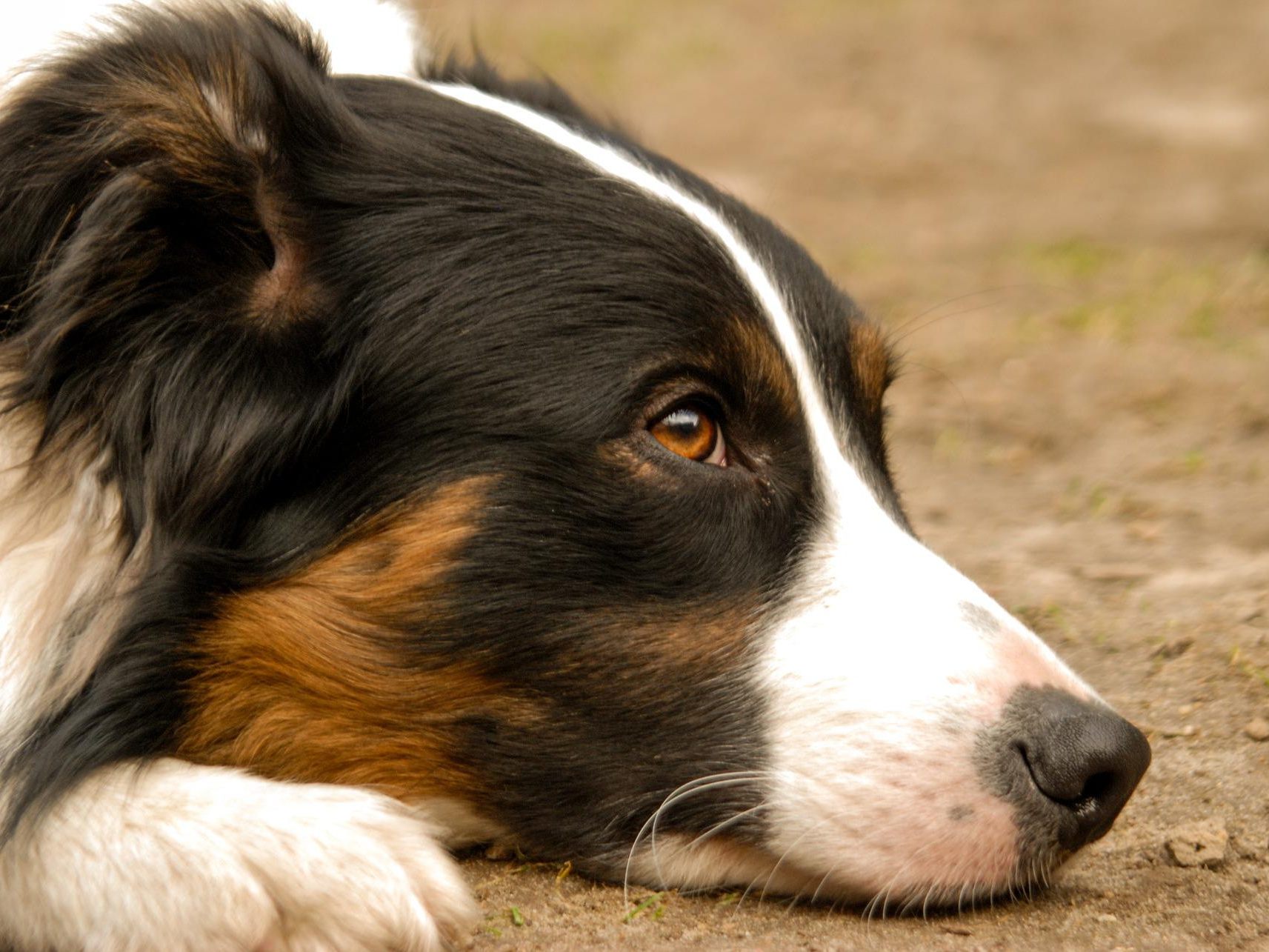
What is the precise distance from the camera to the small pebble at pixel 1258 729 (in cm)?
362

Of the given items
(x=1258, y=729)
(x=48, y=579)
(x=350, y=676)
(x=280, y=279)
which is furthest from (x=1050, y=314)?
(x=48, y=579)

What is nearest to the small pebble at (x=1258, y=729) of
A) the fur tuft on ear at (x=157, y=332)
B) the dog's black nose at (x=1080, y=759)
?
the dog's black nose at (x=1080, y=759)

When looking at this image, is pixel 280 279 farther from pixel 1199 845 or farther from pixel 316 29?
pixel 1199 845

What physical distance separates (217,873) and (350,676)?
1.50 ft

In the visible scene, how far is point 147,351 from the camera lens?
292 centimetres

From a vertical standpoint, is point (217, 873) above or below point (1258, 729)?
below

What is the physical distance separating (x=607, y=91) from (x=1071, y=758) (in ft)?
32.6

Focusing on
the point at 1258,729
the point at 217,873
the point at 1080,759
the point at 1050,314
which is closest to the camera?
the point at 217,873

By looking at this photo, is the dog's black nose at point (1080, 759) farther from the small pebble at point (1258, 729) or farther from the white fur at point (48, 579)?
the white fur at point (48, 579)

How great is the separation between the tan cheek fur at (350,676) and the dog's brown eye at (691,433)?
395mm

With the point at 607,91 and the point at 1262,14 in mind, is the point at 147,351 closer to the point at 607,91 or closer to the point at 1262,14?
the point at 607,91

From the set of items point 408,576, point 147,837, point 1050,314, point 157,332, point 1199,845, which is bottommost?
point 147,837

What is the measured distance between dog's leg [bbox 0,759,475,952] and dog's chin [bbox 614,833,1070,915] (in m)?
0.41

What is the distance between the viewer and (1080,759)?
2816 millimetres
